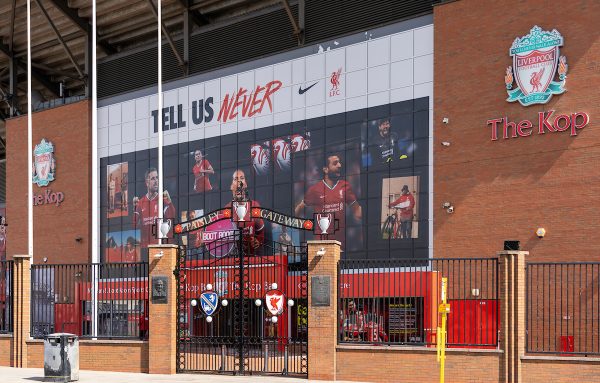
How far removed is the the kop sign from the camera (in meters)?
32.9

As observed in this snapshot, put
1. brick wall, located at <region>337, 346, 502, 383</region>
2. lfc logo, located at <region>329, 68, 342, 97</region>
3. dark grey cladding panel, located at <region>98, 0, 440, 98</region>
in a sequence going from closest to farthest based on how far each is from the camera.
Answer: brick wall, located at <region>337, 346, 502, 383</region>, dark grey cladding panel, located at <region>98, 0, 440, 98</region>, lfc logo, located at <region>329, 68, 342, 97</region>

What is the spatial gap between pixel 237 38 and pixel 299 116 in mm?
5897

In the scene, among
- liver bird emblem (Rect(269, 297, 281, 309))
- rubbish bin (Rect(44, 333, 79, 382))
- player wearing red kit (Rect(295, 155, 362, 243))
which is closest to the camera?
rubbish bin (Rect(44, 333, 79, 382))

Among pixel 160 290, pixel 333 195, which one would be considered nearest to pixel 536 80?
pixel 333 195

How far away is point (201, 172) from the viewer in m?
47.8

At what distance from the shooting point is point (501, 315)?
22.5 meters

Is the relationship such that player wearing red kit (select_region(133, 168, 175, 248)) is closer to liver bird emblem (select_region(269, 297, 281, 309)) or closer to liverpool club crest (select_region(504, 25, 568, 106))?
liverpool club crest (select_region(504, 25, 568, 106))

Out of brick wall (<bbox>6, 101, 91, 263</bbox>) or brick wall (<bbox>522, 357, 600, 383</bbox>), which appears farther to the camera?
brick wall (<bbox>6, 101, 91, 263</bbox>)

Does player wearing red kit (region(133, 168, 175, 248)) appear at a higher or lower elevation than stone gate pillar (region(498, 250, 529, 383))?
higher

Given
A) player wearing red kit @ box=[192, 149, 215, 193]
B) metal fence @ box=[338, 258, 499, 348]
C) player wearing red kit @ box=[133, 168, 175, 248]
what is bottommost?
metal fence @ box=[338, 258, 499, 348]

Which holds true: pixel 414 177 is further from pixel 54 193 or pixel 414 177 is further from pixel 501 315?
pixel 54 193

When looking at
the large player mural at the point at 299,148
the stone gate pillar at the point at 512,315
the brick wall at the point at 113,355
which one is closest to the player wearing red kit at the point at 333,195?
the large player mural at the point at 299,148

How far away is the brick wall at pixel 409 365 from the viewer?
22.6 metres

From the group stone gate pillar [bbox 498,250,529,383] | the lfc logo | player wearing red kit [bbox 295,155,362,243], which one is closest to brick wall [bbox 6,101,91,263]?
player wearing red kit [bbox 295,155,362,243]
